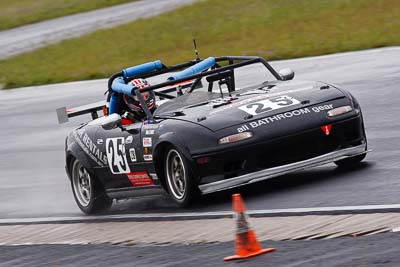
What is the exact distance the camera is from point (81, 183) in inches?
454

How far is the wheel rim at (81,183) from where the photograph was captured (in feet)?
37.1

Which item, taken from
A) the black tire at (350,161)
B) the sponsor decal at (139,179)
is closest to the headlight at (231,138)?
the sponsor decal at (139,179)

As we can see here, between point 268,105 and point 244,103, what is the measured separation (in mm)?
256

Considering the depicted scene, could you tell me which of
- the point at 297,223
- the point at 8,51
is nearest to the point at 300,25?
the point at 8,51

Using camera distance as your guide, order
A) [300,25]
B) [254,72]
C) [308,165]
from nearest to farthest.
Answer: [308,165] < [254,72] < [300,25]

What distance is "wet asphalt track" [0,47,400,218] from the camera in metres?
9.30

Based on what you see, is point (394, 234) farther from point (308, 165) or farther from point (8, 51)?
point (8, 51)

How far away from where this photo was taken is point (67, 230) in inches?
392

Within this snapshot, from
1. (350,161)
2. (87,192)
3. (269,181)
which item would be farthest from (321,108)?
(87,192)

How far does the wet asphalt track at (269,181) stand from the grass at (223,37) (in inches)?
72.0

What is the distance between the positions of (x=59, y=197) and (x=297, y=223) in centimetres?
497

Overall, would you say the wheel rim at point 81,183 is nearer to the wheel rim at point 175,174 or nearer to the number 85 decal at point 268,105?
the wheel rim at point 175,174

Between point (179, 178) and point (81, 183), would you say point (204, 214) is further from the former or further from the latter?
point (81, 183)

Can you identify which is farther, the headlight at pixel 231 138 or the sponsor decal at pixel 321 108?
the sponsor decal at pixel 321 108
